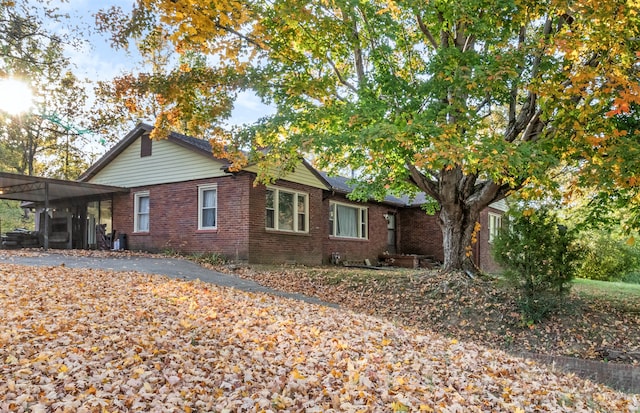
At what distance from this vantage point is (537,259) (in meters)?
8.83

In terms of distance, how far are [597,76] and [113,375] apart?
7970 millimetres

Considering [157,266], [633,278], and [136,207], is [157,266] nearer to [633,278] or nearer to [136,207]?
[136,207]

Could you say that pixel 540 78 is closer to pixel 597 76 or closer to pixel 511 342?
pixel 597 76

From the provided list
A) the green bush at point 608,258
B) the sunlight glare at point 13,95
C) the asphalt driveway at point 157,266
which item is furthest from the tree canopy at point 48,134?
the green bush at point 608,258

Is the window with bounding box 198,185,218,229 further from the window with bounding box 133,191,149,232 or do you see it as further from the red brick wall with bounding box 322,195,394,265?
the red brick wall with bounding box 322,195,394,265

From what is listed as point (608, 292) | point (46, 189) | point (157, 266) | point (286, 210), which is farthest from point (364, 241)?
point (46, 189)

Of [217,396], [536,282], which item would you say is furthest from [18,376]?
[536,282]

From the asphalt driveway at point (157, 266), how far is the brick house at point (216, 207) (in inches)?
73.1

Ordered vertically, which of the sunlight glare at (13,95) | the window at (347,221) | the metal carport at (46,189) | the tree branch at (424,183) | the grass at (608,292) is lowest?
the grass at (608,292)

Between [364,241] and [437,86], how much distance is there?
12.7m

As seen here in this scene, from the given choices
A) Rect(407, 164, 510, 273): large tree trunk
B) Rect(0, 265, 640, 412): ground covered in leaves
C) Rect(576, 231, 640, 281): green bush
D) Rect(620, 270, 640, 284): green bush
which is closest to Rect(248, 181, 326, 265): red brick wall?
Rect(407, 164, 510, 273): large tree trunk

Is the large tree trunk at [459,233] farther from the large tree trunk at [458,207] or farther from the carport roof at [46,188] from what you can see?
the carport roof at [46,188]

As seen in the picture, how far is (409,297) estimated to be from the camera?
10.8 meters

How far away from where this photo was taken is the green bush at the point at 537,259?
28.8 ft
